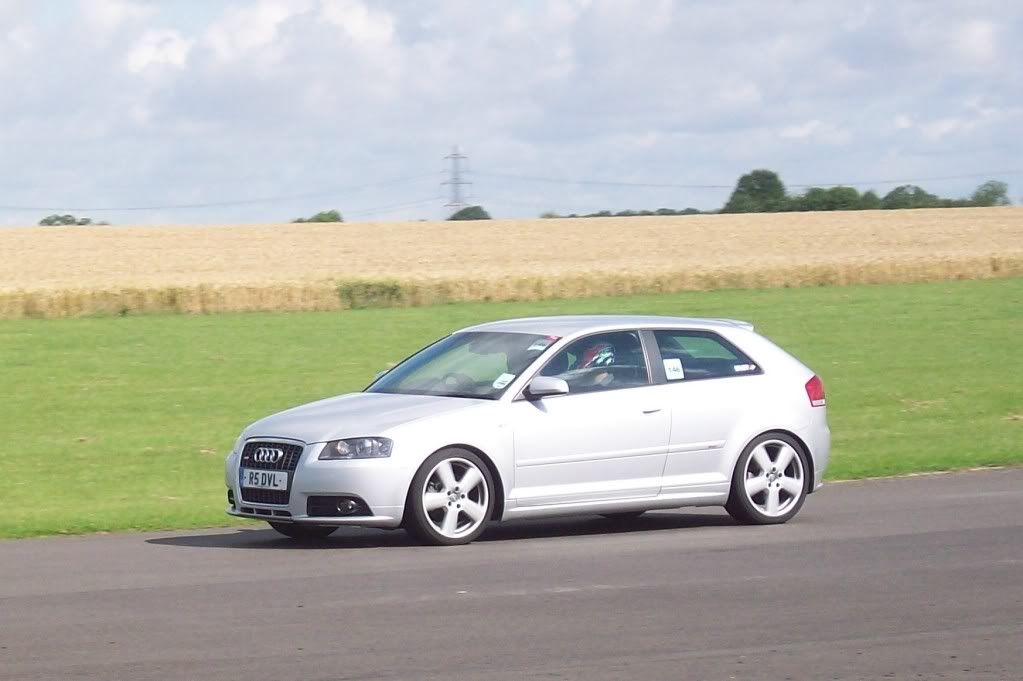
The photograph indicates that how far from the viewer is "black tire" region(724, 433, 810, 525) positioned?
1198 centimetres


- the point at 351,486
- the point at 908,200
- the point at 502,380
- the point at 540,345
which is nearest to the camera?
the point at 351,486

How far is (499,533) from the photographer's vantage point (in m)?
11.9

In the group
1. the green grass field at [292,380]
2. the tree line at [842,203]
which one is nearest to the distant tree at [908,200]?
the tree line at [842,203]

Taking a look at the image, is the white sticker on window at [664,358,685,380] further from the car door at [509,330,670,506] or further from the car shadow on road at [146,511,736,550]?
the car shadow on road at [146,511,736,550]

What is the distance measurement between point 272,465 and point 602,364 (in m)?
2.47

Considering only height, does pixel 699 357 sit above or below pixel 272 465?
above

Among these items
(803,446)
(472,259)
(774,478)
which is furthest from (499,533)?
(472,259)

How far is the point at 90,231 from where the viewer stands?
64125 mm

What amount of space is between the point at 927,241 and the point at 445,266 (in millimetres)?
18021

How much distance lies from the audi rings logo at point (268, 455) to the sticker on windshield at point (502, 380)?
155 cm

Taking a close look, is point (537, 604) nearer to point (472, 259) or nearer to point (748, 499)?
point (748, 499)

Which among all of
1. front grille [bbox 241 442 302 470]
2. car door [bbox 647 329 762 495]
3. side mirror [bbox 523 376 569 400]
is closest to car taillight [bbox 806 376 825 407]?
car door [bbox 647 329 762 495]

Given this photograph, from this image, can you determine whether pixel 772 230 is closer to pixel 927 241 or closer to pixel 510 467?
pixel 927 241

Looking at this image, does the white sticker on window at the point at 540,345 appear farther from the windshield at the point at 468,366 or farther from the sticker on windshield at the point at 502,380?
the sticker on windshield at the point at 502,380
